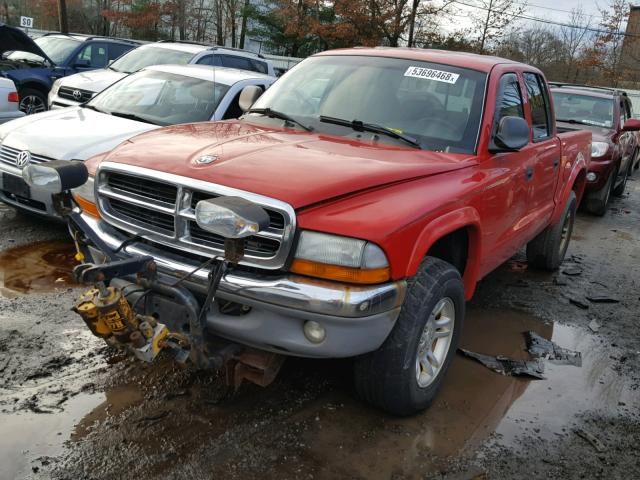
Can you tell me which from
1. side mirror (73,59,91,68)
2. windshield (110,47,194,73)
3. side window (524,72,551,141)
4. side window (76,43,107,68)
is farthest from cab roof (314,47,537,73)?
side window (76,43,107,68)

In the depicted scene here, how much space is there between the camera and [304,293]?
2.61 metres

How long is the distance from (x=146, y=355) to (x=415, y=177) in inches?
63.5

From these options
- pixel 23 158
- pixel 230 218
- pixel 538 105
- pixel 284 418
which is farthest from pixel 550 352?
pixel 23 158

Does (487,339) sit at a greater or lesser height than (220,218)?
lesser

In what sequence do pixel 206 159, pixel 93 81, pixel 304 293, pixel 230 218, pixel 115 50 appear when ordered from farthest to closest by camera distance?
pixel 115 50 → pixel 93 81 → pixel 206 159 → pixel 304 293 → pixel 230 218

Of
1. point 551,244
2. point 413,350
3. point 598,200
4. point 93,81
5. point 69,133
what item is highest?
point 93,81

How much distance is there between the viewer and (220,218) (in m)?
2.41

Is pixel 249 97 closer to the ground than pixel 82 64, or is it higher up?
higher up

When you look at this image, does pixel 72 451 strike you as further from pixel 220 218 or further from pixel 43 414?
pixel 220 218

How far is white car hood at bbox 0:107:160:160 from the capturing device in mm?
5461

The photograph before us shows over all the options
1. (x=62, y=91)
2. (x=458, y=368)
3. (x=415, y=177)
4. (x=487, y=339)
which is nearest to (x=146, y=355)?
(x=415, y=177)

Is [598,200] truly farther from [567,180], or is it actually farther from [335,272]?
[335,272]

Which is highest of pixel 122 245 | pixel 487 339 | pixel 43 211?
pixel 122 245

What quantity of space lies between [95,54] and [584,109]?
975 centimetres
